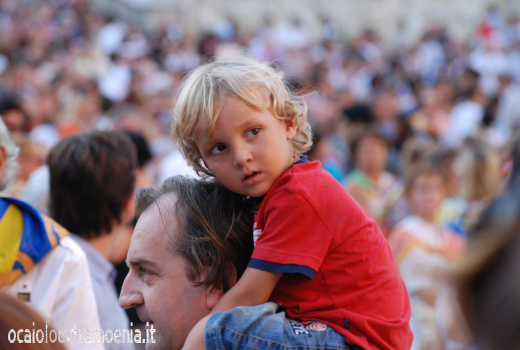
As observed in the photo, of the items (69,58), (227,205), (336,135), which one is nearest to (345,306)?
(227,205)

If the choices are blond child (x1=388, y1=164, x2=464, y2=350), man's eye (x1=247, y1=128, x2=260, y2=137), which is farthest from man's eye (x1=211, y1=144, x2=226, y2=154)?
blond child (x1=388, y1=164, x2=464, y2=350)

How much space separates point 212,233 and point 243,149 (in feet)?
1.06

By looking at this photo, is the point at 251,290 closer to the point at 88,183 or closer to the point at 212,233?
the point at 212,233

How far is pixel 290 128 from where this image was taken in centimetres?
204

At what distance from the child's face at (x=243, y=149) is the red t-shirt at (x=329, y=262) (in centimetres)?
9

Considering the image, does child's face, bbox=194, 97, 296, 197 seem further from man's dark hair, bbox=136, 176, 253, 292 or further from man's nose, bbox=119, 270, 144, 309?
man's nose, bbox=119, 270, 144, 309

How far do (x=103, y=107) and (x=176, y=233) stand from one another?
6.55 m

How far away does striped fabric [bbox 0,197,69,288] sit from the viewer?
2123mm

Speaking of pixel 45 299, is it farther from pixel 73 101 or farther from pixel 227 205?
pixel 73 101

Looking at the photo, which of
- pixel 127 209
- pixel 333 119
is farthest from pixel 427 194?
pixel 333 119

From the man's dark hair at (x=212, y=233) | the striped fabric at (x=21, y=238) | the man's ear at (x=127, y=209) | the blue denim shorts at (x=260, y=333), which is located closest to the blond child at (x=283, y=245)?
the blue denim shorts at (x=260, y=333)

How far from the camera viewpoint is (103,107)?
316 inches

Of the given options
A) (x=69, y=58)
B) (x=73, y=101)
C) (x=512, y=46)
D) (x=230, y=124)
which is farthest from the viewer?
(x=512, y=46)

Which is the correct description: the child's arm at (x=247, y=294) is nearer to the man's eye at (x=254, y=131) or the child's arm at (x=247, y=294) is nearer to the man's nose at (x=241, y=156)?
the man's nose at (x=241, y=156)
